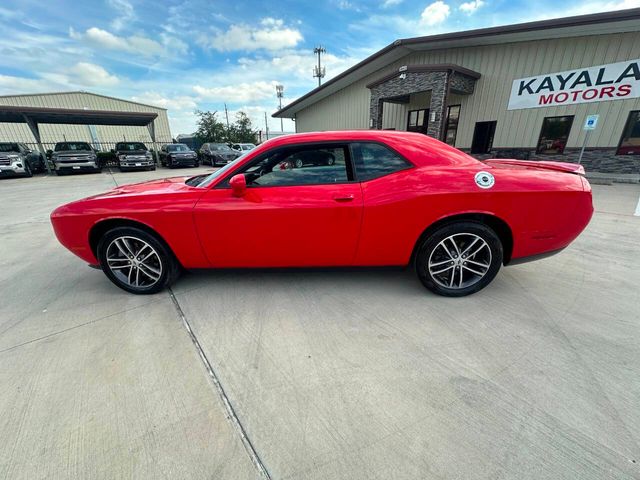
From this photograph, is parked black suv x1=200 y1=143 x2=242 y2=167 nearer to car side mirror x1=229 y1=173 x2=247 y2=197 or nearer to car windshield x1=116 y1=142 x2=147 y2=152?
car windshield x1=116 y1=142 x2=147 y2=152

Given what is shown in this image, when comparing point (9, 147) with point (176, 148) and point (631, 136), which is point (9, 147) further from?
point (631, 136)

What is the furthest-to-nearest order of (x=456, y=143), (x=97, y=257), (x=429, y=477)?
(x=456, y=143), (x=97, y=257), (x=429, y=477)

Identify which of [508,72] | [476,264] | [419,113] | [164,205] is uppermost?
[508,72]

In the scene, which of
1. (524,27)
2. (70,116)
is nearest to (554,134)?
(524,27)

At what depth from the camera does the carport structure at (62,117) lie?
14648mm

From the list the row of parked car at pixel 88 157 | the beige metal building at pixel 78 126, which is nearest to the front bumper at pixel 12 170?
the row of parked car at pixel 88 157

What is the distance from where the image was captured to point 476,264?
2.67m

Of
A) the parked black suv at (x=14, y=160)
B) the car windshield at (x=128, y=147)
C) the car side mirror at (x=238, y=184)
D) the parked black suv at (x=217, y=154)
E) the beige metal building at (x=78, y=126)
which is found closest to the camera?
the car side mirror at (x=238, y=184)

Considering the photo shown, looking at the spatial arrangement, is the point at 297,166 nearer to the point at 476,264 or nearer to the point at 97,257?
the point at 476,264

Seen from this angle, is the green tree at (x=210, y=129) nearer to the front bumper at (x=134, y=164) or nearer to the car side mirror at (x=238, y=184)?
the front bumper at (x=134, y=164)

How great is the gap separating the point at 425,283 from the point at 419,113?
1520cm

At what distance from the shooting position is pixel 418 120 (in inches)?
606

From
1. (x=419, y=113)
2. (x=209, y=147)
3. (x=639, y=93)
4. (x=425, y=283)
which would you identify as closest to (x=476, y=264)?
(x=425, y=283)

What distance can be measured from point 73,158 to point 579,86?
22.6 metres
